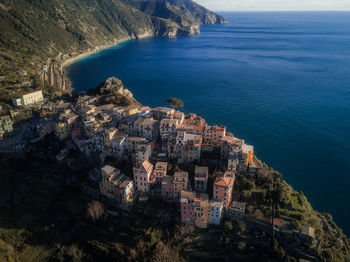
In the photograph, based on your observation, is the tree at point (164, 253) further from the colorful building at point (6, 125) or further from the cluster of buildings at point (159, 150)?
the colorful building at point (6, 125)

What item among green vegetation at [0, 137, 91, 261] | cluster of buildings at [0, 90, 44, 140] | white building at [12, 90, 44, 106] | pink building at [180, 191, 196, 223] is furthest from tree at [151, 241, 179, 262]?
white building at [12, 90, 44, 106]

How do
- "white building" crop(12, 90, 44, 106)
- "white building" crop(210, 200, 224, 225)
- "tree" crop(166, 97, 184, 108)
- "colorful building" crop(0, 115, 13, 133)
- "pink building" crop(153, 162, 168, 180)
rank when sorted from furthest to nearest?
"tree" crop(166, 97, 184, 108)
"white building" crop(12, 90, 44, 106)
"colorful building" crop(0, 115, 13, 133)
"pink building" crop(153, 162, 168, 180)
"white building" crop(210, 200, 224, 225)

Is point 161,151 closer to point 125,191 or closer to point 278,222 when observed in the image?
point 125,191

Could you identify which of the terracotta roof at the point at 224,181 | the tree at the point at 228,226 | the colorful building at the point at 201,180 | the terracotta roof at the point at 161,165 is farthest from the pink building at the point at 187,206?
the terracotta roof at the point at 161,165

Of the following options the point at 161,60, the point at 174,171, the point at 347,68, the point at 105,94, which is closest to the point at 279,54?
the point at 347,68

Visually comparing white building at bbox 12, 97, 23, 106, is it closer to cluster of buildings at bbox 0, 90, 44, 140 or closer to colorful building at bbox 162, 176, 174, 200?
cluster of buildings at bbox 0, 90, 44, 140

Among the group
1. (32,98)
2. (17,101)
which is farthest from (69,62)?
(17,101)
